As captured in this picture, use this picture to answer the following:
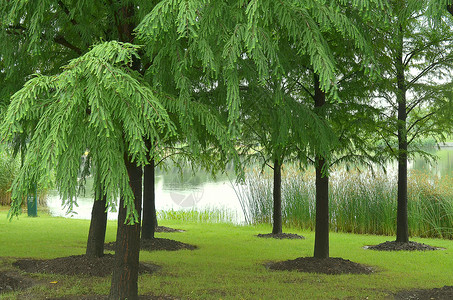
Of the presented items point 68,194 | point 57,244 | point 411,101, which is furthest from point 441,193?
point 68,194

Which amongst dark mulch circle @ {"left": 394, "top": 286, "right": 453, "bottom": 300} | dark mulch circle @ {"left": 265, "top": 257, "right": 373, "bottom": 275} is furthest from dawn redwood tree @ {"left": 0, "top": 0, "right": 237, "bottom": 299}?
dark mulch circle @ {"left": 394, "top": 286, "right": 453, "bottom": 300}

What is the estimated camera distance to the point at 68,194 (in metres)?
3.51

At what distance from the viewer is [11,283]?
20.2 ft

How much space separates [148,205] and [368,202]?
19.6 feet

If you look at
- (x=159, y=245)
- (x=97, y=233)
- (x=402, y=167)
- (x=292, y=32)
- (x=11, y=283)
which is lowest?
(x=11, y=283)

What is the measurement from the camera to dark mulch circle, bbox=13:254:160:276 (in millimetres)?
6984

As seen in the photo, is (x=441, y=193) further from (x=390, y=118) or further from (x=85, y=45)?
(x=85, y=45)

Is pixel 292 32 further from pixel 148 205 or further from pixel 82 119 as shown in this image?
pixel 148 205

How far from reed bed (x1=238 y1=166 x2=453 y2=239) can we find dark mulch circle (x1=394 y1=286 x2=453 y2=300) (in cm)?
658

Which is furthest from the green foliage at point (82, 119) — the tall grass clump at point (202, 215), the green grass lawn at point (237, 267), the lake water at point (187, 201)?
the tall grass clump at point (202, 215)

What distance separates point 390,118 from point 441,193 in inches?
182

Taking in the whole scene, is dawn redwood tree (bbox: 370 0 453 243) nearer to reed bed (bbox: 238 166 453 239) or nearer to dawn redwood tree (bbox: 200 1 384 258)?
reed bed (bbox: 238 166 453 239)

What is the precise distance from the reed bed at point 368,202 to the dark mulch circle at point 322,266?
16.4 ft

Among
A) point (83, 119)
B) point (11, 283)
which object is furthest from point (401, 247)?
point (83, 119)
